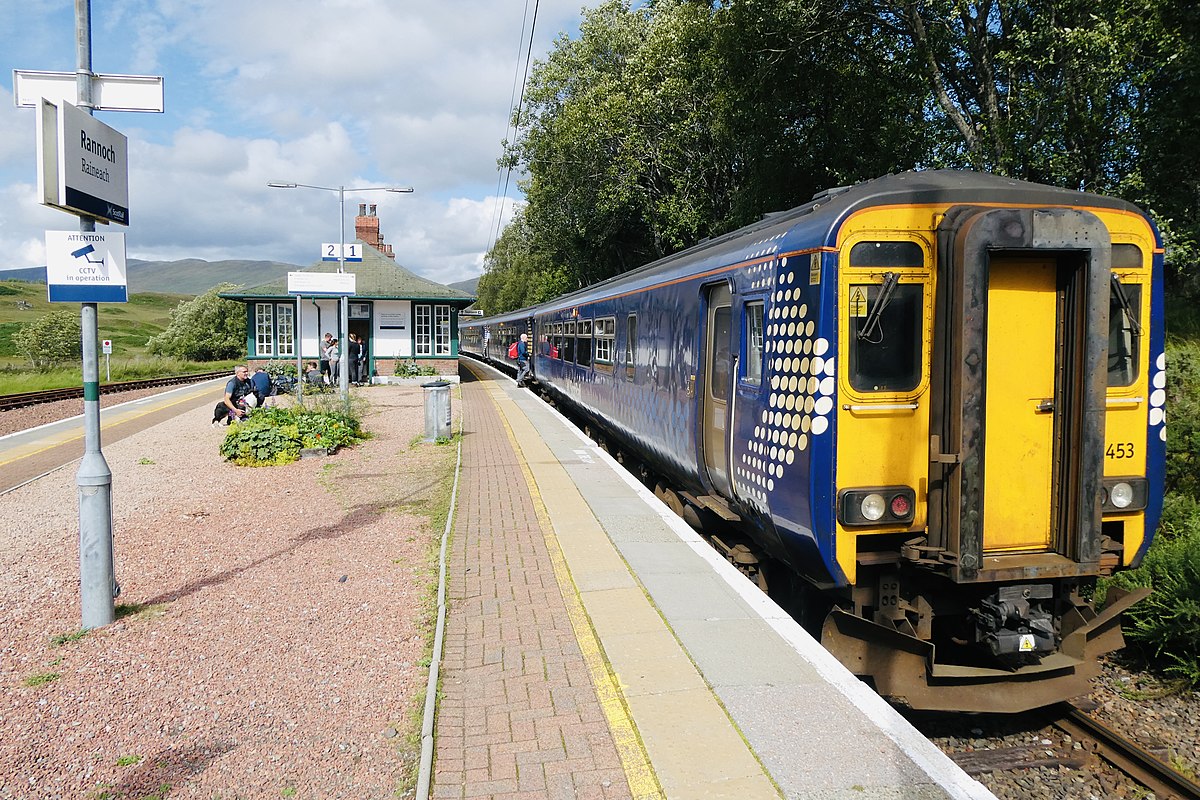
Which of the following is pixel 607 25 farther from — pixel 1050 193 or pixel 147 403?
pixel 1050 193

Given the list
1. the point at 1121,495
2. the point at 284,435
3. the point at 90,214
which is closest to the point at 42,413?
the point at 284,435

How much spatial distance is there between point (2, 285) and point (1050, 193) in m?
166

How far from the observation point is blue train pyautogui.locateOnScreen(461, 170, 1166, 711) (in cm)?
457

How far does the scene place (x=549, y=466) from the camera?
11578 millimetres

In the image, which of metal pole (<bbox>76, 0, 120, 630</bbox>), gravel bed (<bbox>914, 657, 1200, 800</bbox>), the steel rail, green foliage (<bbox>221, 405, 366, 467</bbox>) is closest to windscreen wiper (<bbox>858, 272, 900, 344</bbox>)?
gravel bed (<bbox>914, 657, 1200, 800</bbox>)

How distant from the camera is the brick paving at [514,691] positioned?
3.52 metres

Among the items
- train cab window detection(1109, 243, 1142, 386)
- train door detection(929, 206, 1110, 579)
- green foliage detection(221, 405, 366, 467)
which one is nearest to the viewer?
train door detection(929, 206, 1110, 579)

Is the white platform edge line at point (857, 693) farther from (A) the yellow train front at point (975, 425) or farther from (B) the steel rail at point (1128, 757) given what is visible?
(B) the steel rail at point (1128, 757)

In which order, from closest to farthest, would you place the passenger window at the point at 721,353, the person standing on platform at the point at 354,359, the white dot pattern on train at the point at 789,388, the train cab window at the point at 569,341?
the white dot pattern on train at the point at 789,388 < the passenger window at the point at 721,353 < the train cab window at the point at 569,341 < the person standing on platform at the point at 354,359

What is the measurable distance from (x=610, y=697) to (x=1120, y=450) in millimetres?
3581

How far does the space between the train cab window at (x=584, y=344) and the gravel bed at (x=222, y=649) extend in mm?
5367

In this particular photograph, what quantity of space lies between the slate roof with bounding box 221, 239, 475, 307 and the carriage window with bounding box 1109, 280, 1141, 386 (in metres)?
23.7

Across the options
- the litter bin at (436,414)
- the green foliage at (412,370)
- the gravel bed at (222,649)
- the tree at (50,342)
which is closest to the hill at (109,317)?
the tree at (50,342)

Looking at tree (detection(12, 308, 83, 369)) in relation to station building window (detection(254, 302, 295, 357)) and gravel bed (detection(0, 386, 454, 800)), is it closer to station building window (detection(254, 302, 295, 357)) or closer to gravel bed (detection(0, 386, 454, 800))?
station building window (detection(254, 302, 295, 357))
